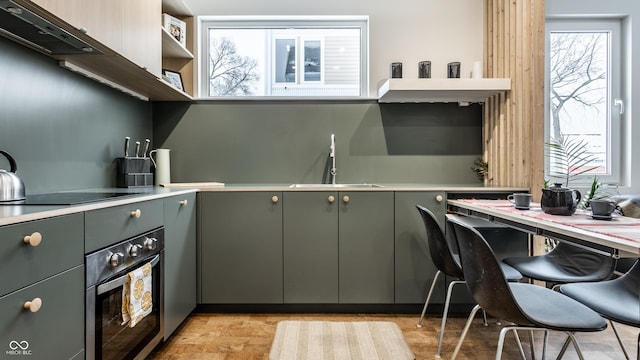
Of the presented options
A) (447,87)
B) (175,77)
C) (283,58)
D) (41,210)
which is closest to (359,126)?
(447,87)

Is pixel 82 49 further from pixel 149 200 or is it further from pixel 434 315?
pixel 434 315

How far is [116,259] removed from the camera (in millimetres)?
1489

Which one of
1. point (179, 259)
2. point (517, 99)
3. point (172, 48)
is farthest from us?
point (172, 48)

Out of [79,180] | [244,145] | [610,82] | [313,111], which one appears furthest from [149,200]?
[610,82]

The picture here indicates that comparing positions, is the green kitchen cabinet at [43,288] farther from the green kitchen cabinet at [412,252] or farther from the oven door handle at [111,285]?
the green kitchen cabinet at [412,252]

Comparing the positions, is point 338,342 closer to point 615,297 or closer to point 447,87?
point 615,297

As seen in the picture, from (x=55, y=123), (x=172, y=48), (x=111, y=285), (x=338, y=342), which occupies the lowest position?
(x=338, y=342)

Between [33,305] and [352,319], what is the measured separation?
189cm

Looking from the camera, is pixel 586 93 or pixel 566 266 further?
pixel 586 93

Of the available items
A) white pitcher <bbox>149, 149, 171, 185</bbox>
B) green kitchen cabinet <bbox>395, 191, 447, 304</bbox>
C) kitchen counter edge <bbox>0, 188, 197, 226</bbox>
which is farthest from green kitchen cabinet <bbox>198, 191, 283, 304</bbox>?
kitchen counter edge <bbox>0, 188, 197, 226</bbox>

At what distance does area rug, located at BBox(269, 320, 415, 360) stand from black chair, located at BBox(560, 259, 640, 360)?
Answer: 29.6 inches

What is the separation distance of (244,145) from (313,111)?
2.14ft

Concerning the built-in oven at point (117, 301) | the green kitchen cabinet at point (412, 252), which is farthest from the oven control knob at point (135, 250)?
the green kitchen cabinet at point (412, 252)

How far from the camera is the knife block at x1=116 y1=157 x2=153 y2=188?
2531 millimetres
